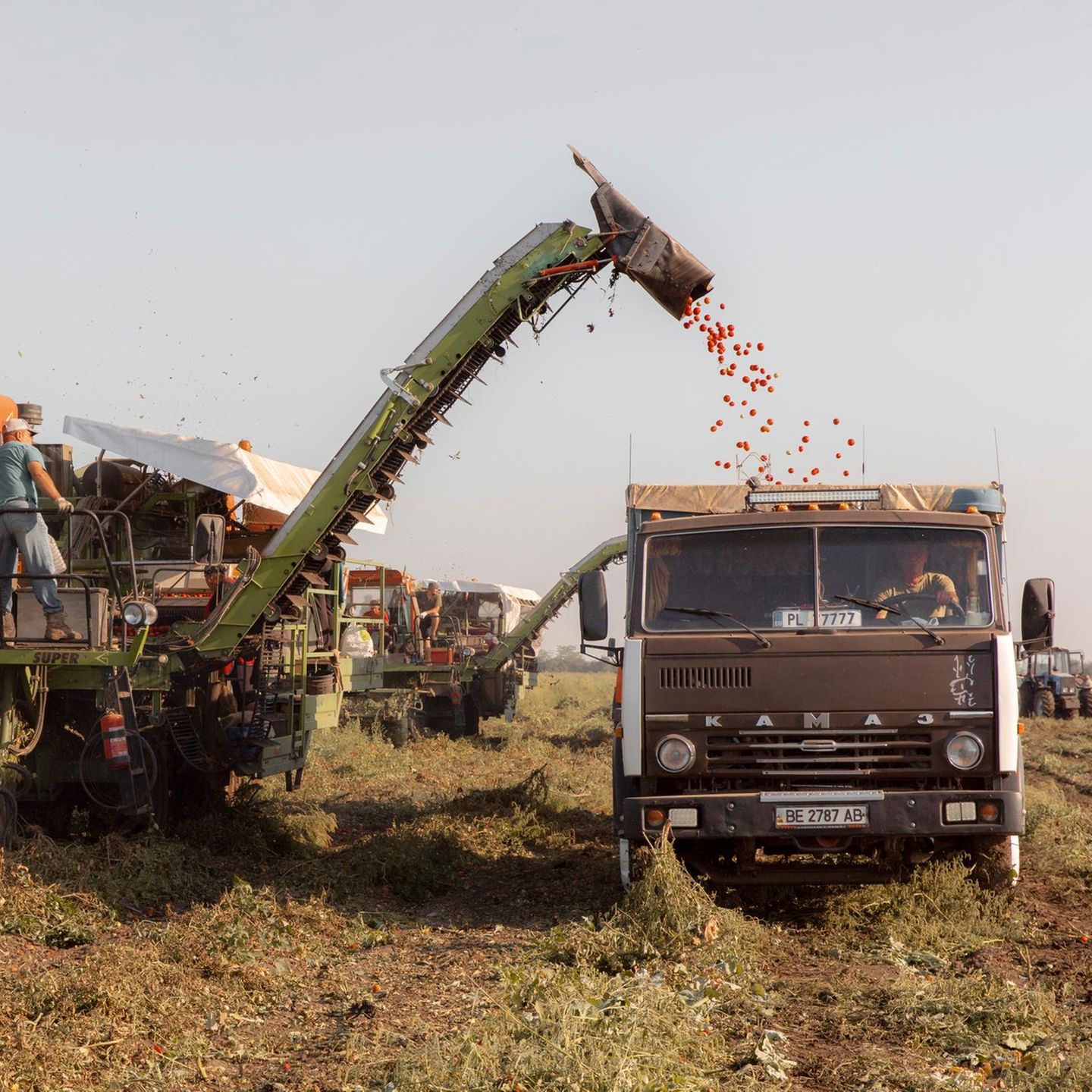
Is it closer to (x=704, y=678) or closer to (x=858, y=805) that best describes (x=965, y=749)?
(x=858, y=805)

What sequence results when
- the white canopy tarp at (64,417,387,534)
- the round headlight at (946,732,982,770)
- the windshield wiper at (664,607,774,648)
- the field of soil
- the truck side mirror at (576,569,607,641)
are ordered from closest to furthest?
the field of soil
the round headlight at (946,732,982,770)
the windshield wiper at (664,607,774,648)
the truck side mirror at (576,569,607,641)
the white canopy tarp at (64,417,387,534)

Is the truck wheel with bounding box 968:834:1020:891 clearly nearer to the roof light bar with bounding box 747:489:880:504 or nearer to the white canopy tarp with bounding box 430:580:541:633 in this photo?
the roof light bar with bounding box 747:489:880:504

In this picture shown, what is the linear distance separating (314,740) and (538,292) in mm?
9031

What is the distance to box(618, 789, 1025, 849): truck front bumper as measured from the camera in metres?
7.19

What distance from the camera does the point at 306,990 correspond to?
638 centimetres

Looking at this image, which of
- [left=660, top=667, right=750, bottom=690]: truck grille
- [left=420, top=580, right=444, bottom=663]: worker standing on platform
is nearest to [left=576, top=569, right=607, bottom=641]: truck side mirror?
[left=660, top=667, right=750, bottom=690]: truck grille

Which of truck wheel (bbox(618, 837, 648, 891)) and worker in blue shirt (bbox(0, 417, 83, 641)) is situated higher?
worker in blue shirt (bbox(0, 417, 83, 641))

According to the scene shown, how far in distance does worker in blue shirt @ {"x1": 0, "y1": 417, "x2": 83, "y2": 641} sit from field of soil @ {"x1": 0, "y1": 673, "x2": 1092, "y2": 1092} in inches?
61.4

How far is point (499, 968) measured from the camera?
6430 millimetres

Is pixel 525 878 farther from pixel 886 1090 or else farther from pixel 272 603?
pixel 886 1090

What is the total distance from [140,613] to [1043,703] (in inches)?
1071

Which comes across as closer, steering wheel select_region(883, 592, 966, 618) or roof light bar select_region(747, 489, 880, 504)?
steering wheel select_region(883, 592, 966, 618)

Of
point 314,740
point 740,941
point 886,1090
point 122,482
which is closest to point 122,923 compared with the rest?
point 740,941

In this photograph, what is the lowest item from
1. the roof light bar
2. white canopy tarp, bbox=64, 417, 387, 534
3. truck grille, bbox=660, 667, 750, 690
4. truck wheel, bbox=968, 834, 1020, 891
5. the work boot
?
truck wheel, bbox=968, 834, 1020, 891
